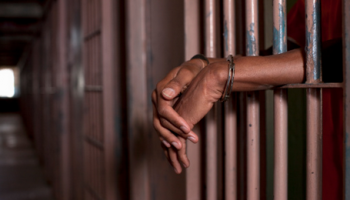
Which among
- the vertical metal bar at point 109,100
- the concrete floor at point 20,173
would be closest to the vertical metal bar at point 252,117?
the vertical metal bar at point 109,100

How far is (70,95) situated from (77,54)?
0.49 m

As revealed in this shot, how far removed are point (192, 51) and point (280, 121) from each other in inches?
16.2

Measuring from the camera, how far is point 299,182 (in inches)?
57.9

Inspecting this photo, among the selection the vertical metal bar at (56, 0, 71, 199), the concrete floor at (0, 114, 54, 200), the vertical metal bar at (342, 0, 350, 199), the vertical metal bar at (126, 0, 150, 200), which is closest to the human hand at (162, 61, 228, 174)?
the vertical metal bar at (342, 0, 350, 199)

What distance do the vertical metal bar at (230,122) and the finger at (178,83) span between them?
15 cm

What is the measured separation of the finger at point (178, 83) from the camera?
71 centimetres

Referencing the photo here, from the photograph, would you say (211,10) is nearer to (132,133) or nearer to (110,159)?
(132,133)

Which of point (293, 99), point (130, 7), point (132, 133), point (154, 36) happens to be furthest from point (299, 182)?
point (130, 7)

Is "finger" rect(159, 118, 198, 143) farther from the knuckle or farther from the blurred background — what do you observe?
the blurred background

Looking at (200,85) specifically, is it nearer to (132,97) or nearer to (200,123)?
(200,123)

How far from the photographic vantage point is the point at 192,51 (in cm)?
101

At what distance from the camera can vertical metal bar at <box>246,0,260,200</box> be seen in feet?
2.52

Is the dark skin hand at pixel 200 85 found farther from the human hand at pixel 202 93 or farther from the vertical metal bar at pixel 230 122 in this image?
the vertical metal bar at pixel 230 122

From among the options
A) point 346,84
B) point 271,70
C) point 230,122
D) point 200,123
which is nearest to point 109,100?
point 200,123
